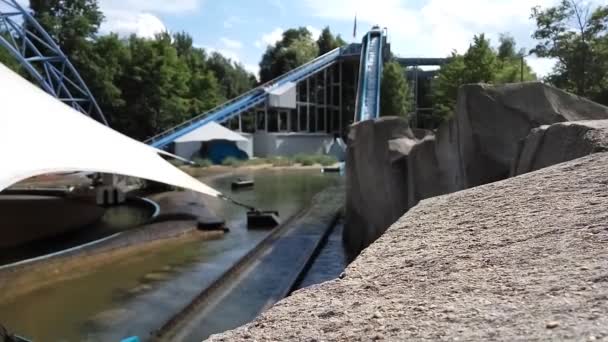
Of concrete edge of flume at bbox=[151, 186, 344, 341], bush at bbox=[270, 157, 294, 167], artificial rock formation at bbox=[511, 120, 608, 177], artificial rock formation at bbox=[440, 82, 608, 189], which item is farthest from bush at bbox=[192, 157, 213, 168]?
artificial rock formation at bbox=[511, 120, 608, 177]

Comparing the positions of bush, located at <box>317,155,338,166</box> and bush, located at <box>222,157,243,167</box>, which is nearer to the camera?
bush, located at <box>222,157,243,167</box>

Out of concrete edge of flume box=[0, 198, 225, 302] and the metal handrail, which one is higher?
the metal handrail

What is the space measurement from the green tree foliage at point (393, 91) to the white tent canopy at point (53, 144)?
41.3 meters

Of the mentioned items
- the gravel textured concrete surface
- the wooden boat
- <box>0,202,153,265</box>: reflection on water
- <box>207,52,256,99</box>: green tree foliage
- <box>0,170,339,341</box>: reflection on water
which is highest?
<box>207,52,256,99</box>: green tree foliage

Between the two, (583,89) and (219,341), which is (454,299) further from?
(583,89)

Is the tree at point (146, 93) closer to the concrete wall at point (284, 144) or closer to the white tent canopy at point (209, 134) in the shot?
the concrete wall at point (284, 144)

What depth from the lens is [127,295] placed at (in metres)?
10.5

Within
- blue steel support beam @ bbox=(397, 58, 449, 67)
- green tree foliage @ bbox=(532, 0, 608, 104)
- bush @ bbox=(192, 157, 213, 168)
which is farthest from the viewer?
blue steel support beam @ bbox=(397, 58, 449, 67)

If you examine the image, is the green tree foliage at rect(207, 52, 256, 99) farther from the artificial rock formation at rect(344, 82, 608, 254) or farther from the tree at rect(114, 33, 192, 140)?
the artificial rock formation at rect(344, 82, 608, 254)

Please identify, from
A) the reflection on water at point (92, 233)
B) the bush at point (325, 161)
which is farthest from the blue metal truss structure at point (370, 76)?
the reflection on water at point (92, 233)

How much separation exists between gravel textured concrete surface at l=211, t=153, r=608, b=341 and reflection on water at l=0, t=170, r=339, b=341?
5.45m

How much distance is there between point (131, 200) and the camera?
22.1 metres

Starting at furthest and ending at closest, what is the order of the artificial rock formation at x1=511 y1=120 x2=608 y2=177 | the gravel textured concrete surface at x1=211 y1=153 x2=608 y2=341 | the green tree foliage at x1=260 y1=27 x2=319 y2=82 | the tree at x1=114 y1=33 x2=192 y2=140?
the green tree foliage at x1=260 y1=27 x2=319 y2=82 → the tree at x1=114 y1=33 x2=192 y2=140 → the artificial rock formation at x1=511 y1=120 x2=608 y2=177 → the gravel textured concrete surface at x1=211 y1=153 x2=608 y2=341

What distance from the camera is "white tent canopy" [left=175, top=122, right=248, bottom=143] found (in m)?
39.9
